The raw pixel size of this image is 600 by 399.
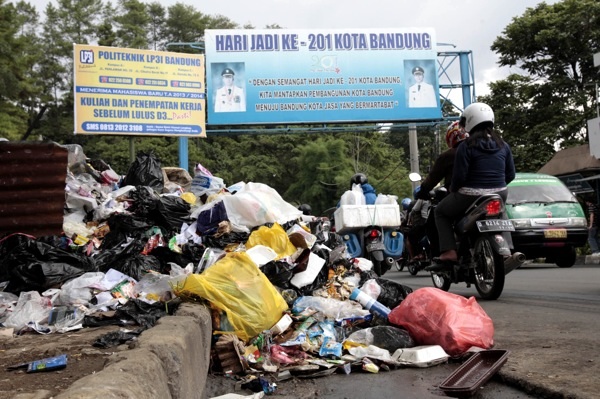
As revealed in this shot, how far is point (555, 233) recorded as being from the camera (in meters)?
10.3

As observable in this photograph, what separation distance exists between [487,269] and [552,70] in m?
20.6

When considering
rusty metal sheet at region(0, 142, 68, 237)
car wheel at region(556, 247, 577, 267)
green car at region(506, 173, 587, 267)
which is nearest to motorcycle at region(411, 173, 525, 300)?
rusty metal sheet at region(0, 142, 68, 237)

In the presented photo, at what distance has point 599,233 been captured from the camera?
44.6 ft

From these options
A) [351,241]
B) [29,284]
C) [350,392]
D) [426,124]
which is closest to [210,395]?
[350,392]

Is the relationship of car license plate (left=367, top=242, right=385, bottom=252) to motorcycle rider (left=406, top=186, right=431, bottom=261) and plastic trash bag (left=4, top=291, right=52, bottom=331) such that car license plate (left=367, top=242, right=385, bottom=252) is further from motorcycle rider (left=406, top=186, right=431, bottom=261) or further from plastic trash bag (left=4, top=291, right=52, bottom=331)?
plastic trash bag (left=4, top=291, right=52, bottom=331)

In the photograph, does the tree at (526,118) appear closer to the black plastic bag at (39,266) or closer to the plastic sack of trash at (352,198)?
the plastic sack of trash at (352,198)

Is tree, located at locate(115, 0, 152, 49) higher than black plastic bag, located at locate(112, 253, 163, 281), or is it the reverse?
tree, located at locate(115, 0, 152, 49)

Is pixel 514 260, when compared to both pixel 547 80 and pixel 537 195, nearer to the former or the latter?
pixel 537 195

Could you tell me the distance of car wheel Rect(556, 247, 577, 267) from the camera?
1116cm

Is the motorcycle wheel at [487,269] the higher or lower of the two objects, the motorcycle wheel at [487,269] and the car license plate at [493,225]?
the lower

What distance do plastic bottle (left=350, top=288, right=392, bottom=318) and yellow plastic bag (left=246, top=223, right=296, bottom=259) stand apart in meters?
0.74

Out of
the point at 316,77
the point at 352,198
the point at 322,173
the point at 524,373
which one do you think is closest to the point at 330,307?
the point at 524,373

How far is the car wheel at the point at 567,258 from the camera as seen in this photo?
11.2m

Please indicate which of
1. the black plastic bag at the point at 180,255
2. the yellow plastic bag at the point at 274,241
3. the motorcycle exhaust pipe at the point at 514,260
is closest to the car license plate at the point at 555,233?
the motorcycle exhaust pipe at the point at 514,260
